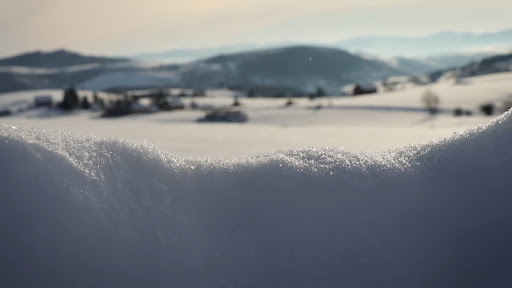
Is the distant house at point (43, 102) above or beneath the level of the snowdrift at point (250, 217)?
beneath

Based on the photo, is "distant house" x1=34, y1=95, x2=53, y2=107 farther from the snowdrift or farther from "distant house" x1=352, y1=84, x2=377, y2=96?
the snowdrift

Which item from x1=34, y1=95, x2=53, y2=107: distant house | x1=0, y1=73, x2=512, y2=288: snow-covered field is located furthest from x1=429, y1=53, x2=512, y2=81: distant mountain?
x1=0, y1=73, x2=512, y2=288: snow-covered field

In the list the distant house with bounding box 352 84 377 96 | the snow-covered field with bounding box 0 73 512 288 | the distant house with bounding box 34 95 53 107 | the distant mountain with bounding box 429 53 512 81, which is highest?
the distant mountain with bounding box 429 53 512 81

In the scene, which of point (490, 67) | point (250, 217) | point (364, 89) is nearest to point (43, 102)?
point (364, 89)

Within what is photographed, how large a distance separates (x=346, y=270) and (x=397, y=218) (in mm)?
425

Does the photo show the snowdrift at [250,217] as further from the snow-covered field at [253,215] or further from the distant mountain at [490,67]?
the distant mountain at [490,67]

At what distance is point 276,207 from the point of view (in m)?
2.59

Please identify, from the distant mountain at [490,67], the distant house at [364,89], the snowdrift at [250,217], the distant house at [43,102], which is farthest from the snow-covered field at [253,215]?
the distant mountain at [490,67]

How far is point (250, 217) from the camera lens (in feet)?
8.39

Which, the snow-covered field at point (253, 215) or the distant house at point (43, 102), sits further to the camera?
the distant house at point (43, 102)

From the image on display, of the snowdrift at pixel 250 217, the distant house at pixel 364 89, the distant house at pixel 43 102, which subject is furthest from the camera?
the distant house at pixel 364 89

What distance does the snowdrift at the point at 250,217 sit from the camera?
2326 mm

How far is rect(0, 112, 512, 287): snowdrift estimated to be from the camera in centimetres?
233

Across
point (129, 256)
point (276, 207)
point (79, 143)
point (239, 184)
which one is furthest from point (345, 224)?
point (79, 143)
